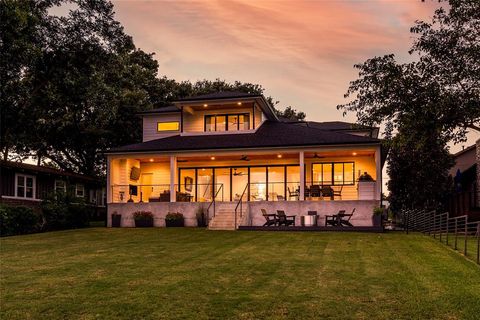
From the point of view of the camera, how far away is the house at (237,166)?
29.2 m

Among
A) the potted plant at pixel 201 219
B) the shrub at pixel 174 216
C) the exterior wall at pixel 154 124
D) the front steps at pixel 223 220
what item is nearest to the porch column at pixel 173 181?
the shrub at pixel 174 216

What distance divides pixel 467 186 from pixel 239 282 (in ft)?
115

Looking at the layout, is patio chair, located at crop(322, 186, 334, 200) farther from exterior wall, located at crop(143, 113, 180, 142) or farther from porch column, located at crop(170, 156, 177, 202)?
exterior wall, located at crop(143, 113, 180, 142)

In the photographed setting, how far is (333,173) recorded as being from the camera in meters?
A: 34.0

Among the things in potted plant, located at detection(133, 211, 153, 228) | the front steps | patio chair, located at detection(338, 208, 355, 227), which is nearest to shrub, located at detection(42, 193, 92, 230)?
potted plant, located at detection(133, 211, 153, 228)

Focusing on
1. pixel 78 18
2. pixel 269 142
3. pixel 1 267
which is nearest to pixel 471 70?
pixel 269 142

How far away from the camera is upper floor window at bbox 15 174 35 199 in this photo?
32594 millimetres

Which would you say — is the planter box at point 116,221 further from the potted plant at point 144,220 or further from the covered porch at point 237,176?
the covered porch at point 237,176

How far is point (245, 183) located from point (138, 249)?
17800 mm

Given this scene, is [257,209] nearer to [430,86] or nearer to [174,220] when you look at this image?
[174,220]

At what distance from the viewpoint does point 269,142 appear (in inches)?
1214

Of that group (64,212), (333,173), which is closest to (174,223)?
(64,212)

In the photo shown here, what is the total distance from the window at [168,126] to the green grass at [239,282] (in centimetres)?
1979

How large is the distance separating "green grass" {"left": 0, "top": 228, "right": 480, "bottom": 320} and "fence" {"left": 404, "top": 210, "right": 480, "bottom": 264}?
0.63 metres
